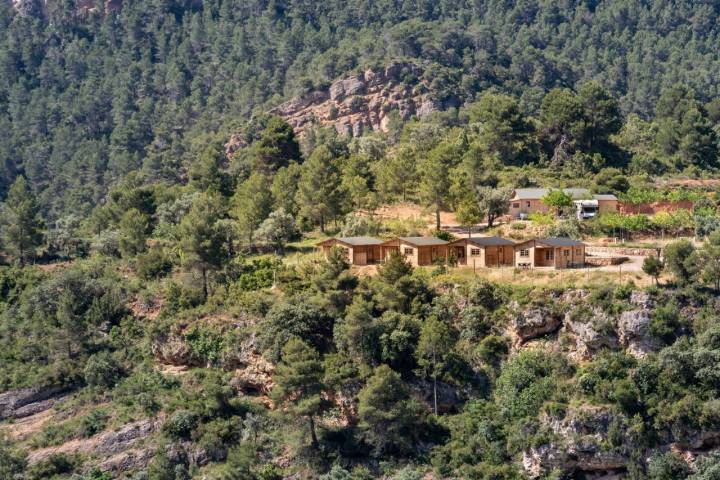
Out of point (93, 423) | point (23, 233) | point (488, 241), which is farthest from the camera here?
point (23, 233)

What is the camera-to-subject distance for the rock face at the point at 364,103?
12769 centimetres

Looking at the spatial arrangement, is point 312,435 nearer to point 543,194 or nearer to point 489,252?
point 489,252

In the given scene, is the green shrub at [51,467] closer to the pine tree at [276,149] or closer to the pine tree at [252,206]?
the pine tree at [252,206]

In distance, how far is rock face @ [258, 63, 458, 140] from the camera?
128 m

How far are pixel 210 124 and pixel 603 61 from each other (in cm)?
6135

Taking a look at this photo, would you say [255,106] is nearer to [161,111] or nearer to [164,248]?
[161,111]

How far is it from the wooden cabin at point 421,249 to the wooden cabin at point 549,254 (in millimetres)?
5685

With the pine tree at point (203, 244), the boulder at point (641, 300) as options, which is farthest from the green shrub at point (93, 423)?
the boulder at point (641, 300)

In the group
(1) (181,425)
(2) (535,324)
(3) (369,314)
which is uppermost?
(3) (369,314)

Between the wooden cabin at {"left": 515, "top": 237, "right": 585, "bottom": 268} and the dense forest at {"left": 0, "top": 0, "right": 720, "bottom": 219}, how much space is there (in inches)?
2177

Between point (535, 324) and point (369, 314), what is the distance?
10.4 metres

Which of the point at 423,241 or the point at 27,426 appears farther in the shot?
the point at 423,241

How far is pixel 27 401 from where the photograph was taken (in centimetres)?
7131

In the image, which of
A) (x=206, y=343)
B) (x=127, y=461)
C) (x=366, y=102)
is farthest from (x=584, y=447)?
(x=366, y=102)
